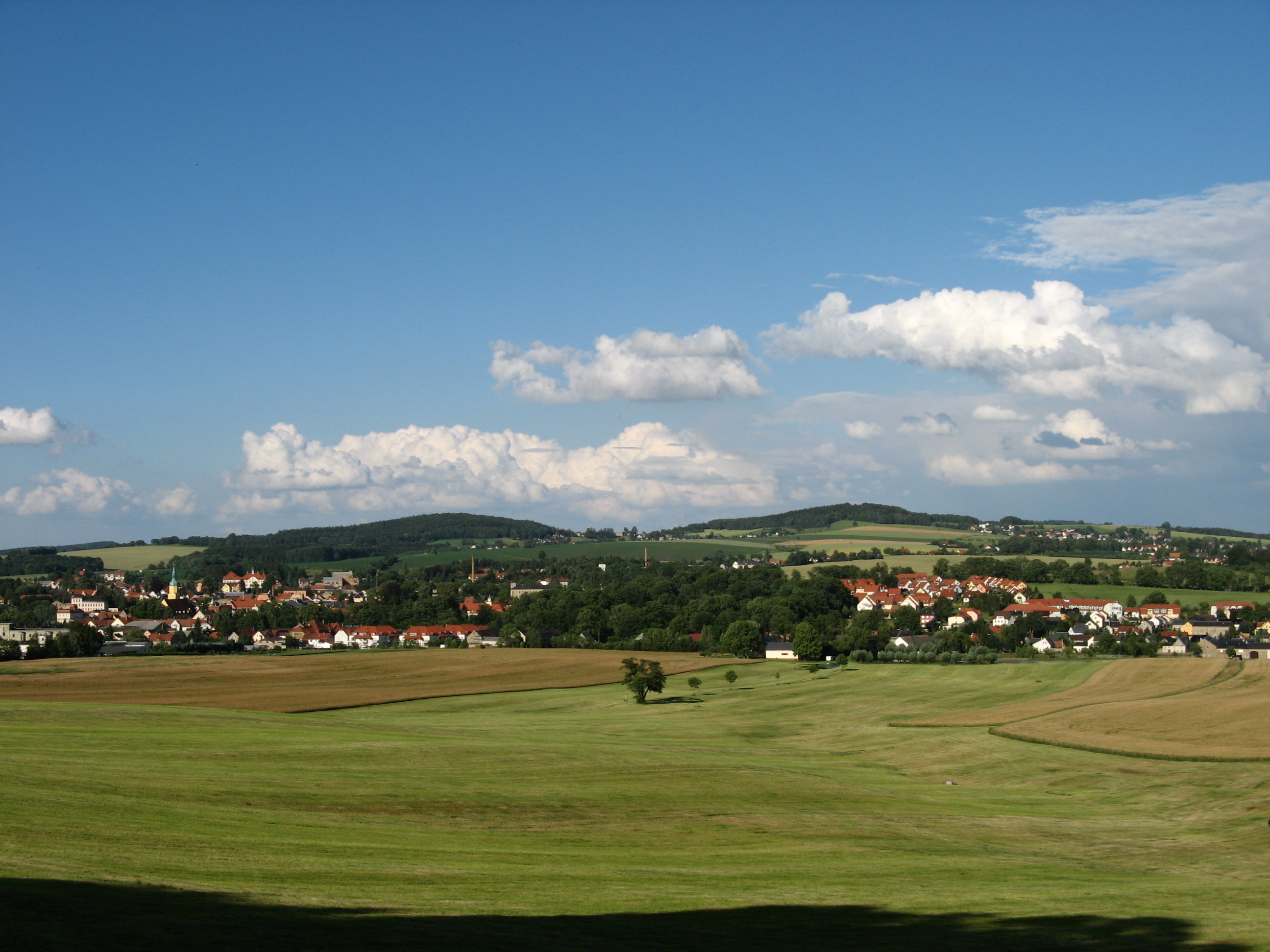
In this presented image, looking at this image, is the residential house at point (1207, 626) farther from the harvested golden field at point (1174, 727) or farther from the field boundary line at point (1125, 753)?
the field boundary line at point (1125, 753)

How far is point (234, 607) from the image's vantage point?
17925 cm

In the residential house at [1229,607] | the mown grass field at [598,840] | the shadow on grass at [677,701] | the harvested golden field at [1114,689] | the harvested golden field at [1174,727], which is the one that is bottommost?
the shadow on grass at [677,701]

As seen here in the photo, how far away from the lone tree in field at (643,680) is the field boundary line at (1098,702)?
68.6 feet

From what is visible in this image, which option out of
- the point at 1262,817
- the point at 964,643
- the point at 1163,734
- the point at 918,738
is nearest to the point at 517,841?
the point at 1262,817

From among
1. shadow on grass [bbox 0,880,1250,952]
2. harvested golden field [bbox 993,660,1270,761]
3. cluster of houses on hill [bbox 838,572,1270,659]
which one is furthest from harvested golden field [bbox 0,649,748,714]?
shadow on grass [bbox 0,880,1250,952]

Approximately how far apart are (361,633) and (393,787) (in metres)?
123

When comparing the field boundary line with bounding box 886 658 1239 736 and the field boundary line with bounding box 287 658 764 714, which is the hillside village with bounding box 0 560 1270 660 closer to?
the field boundary line with bounding box 287 658 764 714

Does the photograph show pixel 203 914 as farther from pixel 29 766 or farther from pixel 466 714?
pixel 466 714

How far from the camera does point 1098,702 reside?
200ft

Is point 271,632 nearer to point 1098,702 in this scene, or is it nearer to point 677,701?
point 677,701

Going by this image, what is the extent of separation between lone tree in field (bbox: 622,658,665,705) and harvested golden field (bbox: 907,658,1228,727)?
71.9ft

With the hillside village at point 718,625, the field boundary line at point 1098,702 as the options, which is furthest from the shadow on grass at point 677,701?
the hillside village at point 718,625

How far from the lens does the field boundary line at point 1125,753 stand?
4078 centimetres

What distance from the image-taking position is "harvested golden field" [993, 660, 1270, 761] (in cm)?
4369
